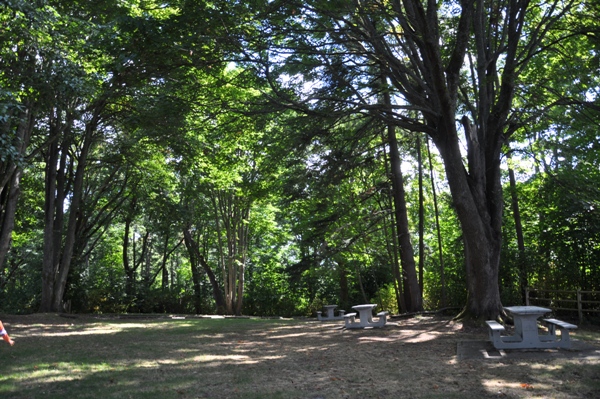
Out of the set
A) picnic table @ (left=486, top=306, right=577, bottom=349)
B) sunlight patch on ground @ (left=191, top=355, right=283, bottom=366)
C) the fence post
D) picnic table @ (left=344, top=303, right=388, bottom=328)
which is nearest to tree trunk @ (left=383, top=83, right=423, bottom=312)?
picnic table @ (left=344, top=303, right=388, bottom=328)

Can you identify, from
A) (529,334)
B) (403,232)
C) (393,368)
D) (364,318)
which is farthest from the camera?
(403,232)

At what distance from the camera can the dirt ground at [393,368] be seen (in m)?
5.86

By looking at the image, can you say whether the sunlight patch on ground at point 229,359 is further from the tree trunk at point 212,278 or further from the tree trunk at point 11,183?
the tree trunk at point 212,278

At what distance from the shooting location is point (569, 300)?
14406 millimetres

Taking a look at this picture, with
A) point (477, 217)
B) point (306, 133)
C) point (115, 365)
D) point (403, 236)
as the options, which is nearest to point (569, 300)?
point (477, 217)

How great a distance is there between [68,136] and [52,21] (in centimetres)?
889

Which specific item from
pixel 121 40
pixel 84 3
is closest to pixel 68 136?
pixel 84 3

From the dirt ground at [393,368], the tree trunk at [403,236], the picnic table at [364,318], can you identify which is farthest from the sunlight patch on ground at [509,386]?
the tree trunk at [403,236]

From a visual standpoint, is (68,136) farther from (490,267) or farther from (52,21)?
(490,267)

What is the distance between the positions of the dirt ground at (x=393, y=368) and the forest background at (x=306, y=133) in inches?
133

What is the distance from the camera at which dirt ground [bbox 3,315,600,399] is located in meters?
5.86

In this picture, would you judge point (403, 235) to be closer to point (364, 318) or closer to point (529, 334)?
point (364, 318)

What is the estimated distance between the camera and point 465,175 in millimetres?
12102

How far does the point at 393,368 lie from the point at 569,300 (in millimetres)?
9597
